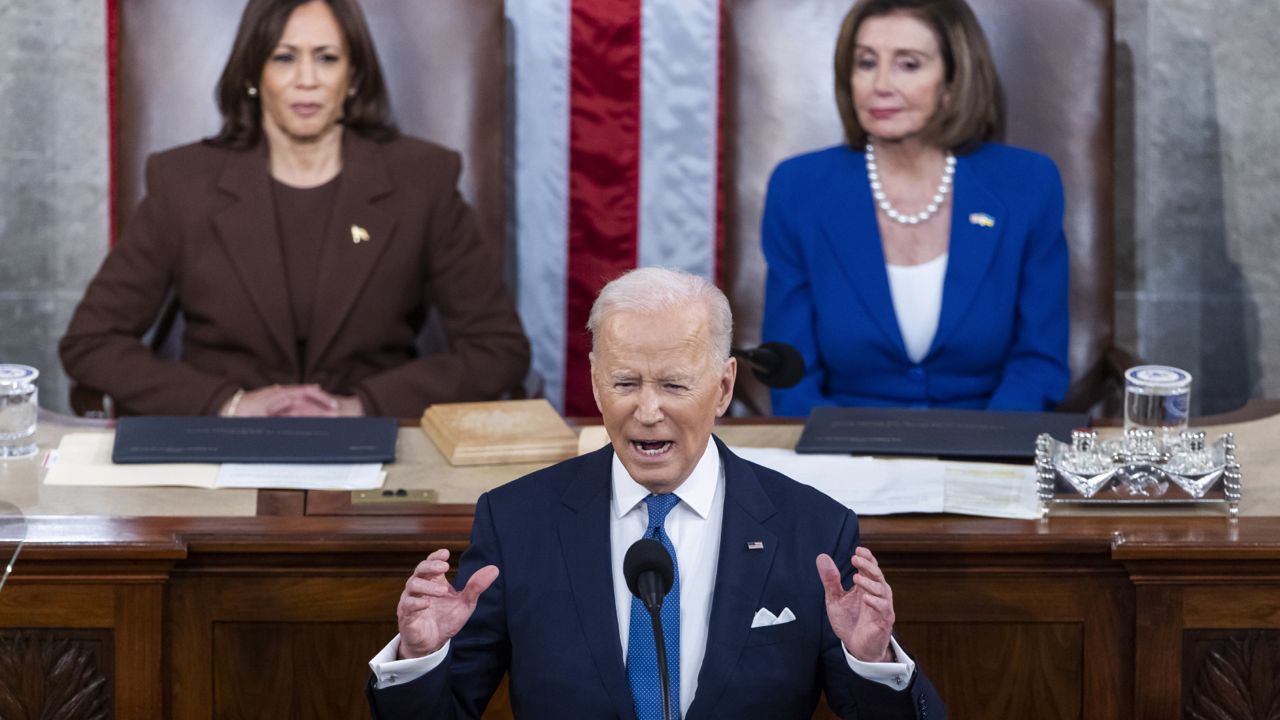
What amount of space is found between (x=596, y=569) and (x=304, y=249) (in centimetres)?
186

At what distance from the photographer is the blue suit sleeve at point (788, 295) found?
3.82 meters

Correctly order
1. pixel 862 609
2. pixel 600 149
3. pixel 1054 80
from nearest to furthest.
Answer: pixel 862 609 → pixel 1054 80 → pixel 600 149

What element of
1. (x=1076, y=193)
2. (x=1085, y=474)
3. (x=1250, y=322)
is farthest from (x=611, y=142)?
(x=1085, y=474)

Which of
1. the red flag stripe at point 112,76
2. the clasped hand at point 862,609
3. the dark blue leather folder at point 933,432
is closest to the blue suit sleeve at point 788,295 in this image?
the dark blue leather folder at point 933,432

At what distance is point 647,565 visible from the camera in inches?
74.4

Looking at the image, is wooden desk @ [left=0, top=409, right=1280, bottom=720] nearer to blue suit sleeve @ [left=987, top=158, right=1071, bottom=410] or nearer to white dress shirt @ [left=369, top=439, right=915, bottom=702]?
white dress shirt @ [left=369, top=439, right=915, bottom=702]

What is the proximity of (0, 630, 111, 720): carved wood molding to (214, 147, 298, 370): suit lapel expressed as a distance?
135cm

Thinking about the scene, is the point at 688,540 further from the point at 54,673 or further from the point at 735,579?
the point at 54,673

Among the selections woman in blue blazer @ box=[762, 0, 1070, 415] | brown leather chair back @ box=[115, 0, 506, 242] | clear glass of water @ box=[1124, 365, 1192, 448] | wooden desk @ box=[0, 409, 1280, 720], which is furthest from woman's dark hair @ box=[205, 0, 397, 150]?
clear glass of water @ box=[1124, 365, 1192, 448]

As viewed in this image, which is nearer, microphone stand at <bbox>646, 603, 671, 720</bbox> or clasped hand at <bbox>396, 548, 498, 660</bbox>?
microphone stand at <bbox>646, 603, 671, 720</bbox>

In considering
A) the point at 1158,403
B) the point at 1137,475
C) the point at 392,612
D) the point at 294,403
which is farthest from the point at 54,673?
the point at 1158,403

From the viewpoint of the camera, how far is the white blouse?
12.6 feet

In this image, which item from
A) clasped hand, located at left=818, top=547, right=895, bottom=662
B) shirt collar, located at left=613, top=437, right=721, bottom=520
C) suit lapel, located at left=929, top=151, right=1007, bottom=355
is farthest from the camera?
suit lapel, located at left=929, top=151, right=1007, bottom=355

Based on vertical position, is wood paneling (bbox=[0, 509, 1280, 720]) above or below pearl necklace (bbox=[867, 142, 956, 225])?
below
